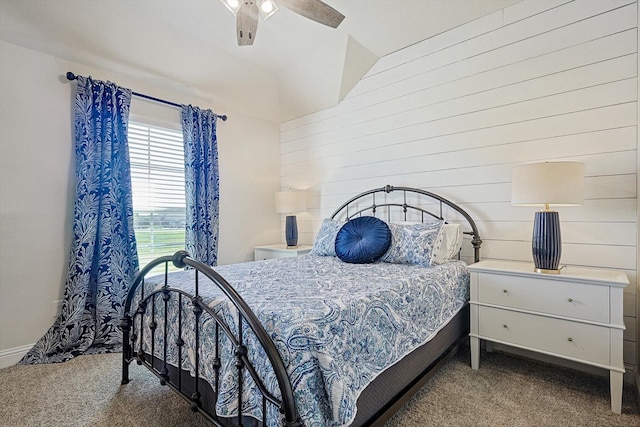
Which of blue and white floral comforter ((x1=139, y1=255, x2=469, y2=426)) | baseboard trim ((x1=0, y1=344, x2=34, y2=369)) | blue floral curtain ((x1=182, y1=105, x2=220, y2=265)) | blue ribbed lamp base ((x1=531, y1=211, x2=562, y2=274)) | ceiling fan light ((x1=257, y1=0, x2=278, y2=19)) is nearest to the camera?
blue and white floral comforter ((x1=139, y1=255, x2=469, y2=426))

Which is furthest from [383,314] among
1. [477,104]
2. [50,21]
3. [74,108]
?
[50,21]

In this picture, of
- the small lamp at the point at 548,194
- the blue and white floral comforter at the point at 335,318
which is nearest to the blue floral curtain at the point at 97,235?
the blue and white floral comforter at the point at 335,318

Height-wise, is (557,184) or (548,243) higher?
(557,184)

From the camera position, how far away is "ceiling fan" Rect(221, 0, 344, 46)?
6.21ft

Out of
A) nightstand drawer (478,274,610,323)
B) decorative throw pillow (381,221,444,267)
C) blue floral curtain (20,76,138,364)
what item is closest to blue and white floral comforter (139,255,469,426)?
decorative throw pillow (381,221,444,267)

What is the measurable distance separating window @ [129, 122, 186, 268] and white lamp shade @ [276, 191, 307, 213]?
1.08 meters

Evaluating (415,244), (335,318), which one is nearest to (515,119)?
(415,244)

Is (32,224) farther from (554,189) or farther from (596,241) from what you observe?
(596,241)

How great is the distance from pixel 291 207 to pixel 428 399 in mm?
2436

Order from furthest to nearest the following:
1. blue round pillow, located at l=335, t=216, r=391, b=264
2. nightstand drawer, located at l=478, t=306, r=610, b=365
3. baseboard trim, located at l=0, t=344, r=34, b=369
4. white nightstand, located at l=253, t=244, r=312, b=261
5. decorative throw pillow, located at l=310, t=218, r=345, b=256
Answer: white nightstand, located at l=253, t=244, r=312, b=261
decorative throw pillow, located at l=310, t=218, r=345, b=256
blue round pillow, located at l=335, t=216, r=391, b=264
baseboard trim, located at l=0, t=344, r=34, b=369
nightstand drawer, located at l=478, t=306, r=610, b=365

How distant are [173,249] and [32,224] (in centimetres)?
116

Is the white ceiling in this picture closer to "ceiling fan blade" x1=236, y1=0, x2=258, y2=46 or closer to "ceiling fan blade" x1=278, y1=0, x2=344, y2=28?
"ceiling fan blade" x1=278, y1=0, x2=344, y2=28

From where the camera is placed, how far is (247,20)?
198cm

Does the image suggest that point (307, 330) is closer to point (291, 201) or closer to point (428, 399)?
point (428, 399)
